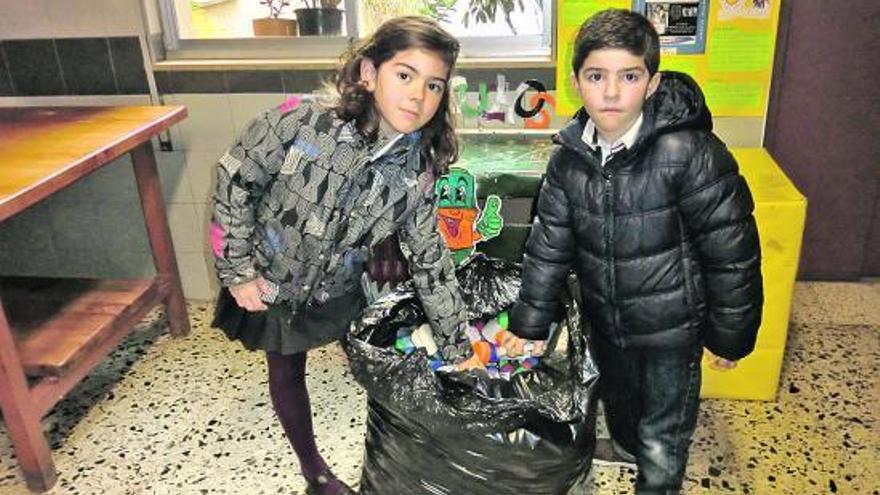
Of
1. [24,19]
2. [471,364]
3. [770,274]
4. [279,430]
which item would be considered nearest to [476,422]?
[471,364]

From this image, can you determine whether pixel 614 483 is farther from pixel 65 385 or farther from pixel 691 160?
pixel 65 385

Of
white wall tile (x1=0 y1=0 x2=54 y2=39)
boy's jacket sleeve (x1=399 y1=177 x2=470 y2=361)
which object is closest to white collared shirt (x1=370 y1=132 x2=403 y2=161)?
boy's jacket sleeve (x1=399 y1=177 x2=470 y2=361)

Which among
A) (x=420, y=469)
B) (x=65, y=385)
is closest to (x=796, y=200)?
(x=420, y=469)

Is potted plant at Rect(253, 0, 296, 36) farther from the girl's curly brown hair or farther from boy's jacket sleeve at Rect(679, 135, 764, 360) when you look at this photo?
boy's jacket sleeve at Rect(679, 135, 764, 360)

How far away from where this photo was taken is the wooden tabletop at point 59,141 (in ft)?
5.74

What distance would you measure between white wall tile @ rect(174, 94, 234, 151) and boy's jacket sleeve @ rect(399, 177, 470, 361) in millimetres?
1256

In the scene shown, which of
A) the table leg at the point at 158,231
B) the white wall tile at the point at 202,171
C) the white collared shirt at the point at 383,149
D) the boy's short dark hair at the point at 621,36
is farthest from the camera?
the white wall tile at the point at 202,171

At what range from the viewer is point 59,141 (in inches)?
81.8

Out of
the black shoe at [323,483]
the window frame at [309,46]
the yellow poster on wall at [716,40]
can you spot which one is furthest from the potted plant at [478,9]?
the black shoe at [323,483]

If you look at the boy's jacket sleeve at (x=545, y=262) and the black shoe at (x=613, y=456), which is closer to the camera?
the boy's jacket sleeve at (x=545, y=262)

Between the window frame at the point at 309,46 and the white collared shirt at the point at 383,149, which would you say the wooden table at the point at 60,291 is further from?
the white collared shirt at the point at 383,149

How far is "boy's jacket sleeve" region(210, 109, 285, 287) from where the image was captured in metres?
1.42

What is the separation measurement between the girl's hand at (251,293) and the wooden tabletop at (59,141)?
1.88ft

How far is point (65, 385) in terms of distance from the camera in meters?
2.04
